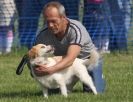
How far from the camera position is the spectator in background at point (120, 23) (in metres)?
10.4

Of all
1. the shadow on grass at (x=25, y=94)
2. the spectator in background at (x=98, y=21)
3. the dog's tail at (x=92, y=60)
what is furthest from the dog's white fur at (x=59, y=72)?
the spectator in background at (x=98, y=21)

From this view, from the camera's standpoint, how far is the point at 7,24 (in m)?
10.8

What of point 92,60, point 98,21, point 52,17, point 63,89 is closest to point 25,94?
point 63,89

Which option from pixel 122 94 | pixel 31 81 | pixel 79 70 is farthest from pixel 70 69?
pixel 31 81

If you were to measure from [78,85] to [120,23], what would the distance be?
3.32 m

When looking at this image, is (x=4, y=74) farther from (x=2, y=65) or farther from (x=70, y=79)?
(x=70, y=79)

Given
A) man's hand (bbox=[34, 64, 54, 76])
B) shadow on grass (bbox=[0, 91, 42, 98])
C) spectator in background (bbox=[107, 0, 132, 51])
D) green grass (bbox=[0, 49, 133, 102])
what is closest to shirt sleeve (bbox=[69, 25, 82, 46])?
man's hand (bbox=[34, 64, 54, 76])

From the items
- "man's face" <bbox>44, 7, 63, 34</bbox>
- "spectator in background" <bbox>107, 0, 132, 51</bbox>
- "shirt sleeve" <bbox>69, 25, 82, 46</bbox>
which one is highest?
"man's face" <bbox>44, 7, 63, 34</bbox>

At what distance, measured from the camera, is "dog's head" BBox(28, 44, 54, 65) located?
6297mm

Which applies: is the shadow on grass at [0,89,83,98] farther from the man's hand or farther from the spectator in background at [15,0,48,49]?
the spectator in background at [15,0,48,49]

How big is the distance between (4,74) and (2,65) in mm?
920

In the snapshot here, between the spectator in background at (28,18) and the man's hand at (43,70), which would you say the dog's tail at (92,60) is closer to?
the man's hand at (43,70)

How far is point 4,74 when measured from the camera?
841 cm

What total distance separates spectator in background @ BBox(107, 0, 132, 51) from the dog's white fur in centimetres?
379
